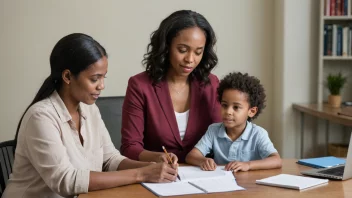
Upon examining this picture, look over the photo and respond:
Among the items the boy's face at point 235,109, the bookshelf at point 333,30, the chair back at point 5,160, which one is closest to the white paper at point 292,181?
the boy's face at point 235,109

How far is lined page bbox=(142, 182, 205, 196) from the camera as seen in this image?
1458 millimetres

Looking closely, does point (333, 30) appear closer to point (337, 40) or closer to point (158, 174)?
point (337, 40)

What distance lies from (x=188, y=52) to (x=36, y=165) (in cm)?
85

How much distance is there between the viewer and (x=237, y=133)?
2.03 metres

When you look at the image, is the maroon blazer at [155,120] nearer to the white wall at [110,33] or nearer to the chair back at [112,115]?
the chair back at [112,115]

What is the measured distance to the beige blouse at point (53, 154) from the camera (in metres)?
1.51

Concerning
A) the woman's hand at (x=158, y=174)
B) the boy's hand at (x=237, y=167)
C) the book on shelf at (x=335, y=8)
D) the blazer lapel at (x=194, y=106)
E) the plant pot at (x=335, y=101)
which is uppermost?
the book on shelf at (x=335, y=8)

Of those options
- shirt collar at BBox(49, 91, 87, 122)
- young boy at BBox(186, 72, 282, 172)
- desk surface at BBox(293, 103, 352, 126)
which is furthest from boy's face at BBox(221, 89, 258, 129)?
desk surface at BBox(293, 103, 352, 126)

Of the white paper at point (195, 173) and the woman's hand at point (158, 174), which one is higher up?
the woman's hand at point (158, 174)

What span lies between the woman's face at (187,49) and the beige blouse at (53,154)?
0.50 m

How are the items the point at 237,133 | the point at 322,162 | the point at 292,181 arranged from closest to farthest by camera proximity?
the point at 292,181 < the point at 322,162 < the point at 237,133

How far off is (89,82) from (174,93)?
692 millimetres

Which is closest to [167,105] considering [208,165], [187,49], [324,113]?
[187,49]

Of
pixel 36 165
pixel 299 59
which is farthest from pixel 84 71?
pixel 299 59
